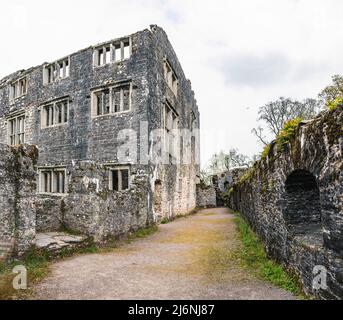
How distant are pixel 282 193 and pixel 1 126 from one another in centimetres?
2031

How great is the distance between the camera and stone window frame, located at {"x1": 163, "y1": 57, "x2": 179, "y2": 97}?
16.8 metres

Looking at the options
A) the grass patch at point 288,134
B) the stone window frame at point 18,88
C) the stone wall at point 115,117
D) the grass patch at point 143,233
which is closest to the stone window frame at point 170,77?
the stone wall at point 115,117

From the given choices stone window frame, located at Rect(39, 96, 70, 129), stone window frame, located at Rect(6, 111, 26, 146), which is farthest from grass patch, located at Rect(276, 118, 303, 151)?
stone window frame, located at Rect(6, 111, 26, 146)

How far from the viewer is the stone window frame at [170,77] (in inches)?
660

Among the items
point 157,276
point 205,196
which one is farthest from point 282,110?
point 157,276

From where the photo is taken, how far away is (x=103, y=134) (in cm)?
1485

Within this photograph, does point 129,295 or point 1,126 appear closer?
point 129,295

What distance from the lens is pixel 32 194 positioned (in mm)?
7180

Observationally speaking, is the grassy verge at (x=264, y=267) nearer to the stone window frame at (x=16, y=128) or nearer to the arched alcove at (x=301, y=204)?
the arched alcove at (x=301, y=204)

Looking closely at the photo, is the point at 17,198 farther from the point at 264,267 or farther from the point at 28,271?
the point at 264,267

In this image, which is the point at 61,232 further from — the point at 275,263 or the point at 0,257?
the point at 275,263

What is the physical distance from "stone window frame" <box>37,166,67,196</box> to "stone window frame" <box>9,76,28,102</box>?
19.2ft

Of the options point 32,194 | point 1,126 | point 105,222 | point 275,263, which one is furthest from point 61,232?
point 1,126

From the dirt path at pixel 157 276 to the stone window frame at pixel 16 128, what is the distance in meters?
13.6
